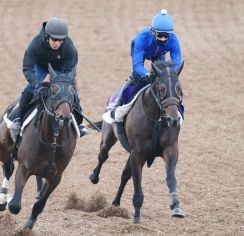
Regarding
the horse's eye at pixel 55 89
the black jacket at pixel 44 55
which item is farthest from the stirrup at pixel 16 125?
the horse's eye at pixel 55 89

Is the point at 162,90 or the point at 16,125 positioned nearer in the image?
the point at 162,90

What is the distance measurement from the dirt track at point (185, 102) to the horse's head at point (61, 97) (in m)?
1.76

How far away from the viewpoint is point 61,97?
9344 mm

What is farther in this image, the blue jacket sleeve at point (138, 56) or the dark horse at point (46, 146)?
the blue jacket sleeve at point (138, 56)

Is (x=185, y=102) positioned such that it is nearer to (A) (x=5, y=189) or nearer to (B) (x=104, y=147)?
(B) (x=104, y=147)

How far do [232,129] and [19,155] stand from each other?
8306 millimetres

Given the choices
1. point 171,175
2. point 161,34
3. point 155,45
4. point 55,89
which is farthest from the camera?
point 155,45

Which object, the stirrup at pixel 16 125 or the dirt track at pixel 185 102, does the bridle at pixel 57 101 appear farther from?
the dirt track at pixel 185 102

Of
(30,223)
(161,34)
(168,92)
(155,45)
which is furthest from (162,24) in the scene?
(30,223)

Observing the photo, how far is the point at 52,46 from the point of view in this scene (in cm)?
1023

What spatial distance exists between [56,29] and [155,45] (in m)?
2.24

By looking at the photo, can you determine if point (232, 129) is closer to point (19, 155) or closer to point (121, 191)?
point (121, 191)

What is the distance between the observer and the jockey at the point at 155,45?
11312 millimetres

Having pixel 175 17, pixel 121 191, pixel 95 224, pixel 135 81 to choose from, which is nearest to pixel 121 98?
pixel 135 81
